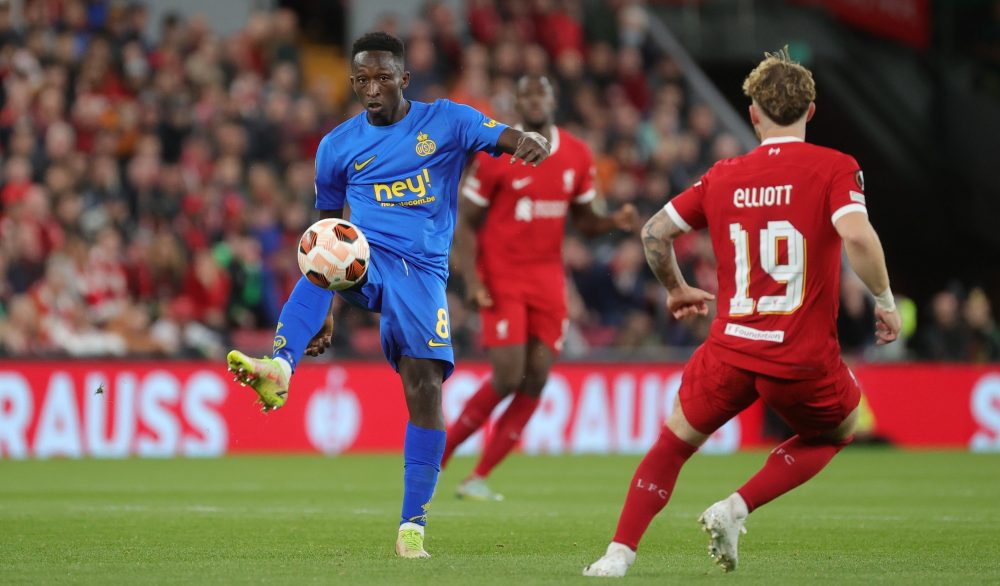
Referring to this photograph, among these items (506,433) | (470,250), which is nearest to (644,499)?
(506,433)

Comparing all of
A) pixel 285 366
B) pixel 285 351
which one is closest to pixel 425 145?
pixel 285 351

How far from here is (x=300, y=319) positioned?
22.5 ft

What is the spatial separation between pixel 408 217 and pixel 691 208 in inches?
58.6

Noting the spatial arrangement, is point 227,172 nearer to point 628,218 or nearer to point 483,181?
point 483,181

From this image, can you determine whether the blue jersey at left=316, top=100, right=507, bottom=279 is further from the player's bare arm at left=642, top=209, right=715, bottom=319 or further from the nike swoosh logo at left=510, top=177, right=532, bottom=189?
the nike swoosh logo at left=510, top=177, right=532, bottom=189

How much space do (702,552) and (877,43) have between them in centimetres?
2110

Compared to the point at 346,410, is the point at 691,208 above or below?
above

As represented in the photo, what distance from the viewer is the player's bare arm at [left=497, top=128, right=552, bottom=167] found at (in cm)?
698

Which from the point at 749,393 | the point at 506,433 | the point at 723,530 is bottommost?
the point at 506,433

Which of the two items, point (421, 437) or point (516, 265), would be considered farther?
point (516, 265)

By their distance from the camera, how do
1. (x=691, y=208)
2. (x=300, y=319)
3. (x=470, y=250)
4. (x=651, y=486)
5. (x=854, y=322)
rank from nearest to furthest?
(x=651, y=486) < (x=691, y=208) < (x=300, y=319) < (x=470, y=250) < (x=854, y=322)

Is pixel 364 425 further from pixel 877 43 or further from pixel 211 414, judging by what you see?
pixel 877 43

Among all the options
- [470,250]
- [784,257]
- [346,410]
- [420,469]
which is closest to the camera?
[784,257]

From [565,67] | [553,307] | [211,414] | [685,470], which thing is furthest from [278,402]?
[565,67]
